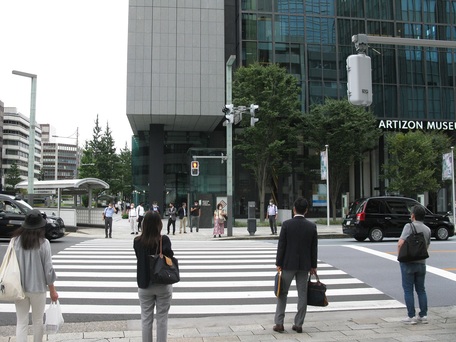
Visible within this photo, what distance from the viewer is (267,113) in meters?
31.8

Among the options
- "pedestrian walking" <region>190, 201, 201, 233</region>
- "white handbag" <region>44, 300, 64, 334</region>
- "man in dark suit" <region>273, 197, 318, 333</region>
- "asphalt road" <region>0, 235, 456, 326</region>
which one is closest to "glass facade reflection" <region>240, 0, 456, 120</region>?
"pedestrian walking" <region>190, 201, 201, 233</region>

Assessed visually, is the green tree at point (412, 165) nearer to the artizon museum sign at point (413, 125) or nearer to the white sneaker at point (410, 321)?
the artizon museum sign at point (413, 125)

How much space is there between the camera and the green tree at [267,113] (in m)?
32.2

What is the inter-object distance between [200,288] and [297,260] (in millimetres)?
3953

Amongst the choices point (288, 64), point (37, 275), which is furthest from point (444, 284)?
point (288, 64)

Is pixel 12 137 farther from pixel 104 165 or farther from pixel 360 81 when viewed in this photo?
pixel 360 81

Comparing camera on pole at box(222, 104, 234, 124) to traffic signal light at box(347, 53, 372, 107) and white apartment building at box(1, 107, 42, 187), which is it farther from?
white apartment building at box(1, 107, 42, 187)

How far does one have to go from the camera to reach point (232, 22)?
43.5m

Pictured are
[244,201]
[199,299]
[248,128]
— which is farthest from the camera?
[244,201]

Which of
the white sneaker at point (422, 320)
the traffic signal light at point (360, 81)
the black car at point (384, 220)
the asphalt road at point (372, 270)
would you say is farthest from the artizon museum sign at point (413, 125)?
the white sneaker at point (422, 320)

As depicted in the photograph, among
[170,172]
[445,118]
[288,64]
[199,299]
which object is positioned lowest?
[199,299]

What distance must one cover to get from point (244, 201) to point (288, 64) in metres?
13.3

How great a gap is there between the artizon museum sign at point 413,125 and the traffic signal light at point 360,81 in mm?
32371

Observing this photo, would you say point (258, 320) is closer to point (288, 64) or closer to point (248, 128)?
point (248, 128)
